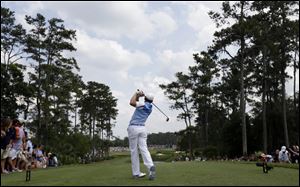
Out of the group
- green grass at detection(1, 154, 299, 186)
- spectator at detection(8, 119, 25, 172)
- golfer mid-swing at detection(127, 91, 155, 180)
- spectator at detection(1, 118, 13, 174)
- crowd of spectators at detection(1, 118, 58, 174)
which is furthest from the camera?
spectator at detection(8, 119, 25, 172)

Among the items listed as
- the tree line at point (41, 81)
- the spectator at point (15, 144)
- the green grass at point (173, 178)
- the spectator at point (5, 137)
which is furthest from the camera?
the tree line at point (41, 81)

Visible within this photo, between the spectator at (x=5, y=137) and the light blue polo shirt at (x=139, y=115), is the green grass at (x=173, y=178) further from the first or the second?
the spectator at (x=5, y=137)

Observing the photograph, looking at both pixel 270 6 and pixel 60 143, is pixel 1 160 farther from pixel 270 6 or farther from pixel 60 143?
A: pixel 60 143

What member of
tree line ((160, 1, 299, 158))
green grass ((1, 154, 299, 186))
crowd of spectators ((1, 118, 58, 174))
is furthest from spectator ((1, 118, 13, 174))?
tree line ((160, 1, 299, 158))

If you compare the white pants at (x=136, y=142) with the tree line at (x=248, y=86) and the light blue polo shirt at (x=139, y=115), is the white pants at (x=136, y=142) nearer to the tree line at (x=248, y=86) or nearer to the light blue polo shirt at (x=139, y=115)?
the light blue polo shirt at (x=139, y=115)

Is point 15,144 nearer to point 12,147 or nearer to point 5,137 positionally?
point 12,147

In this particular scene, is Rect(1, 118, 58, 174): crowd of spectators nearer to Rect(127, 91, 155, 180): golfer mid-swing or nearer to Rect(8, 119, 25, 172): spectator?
Rect(8, 119, 25, 172): spectator

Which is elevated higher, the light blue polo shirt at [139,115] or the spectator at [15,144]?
the light blue polo shirt at [139,115]

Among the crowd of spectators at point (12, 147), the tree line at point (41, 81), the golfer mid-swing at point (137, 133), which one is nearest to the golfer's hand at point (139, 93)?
the golfer mid-swing at point (137, 133)

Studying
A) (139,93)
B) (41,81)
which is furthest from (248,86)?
(139,93)

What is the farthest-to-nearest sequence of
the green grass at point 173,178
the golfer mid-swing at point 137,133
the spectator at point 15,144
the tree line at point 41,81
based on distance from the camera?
the tree line at point 41,81, the spectator at point 15,144, the golfer mid-swing at point 137,133, the green grass at point 173,178

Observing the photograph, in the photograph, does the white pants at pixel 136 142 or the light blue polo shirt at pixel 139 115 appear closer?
the white pants at pixel 136 142

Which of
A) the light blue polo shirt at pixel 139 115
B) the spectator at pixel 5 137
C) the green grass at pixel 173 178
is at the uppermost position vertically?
the light blue polo shirt at pixel 139 115

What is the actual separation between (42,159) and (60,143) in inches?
1139
